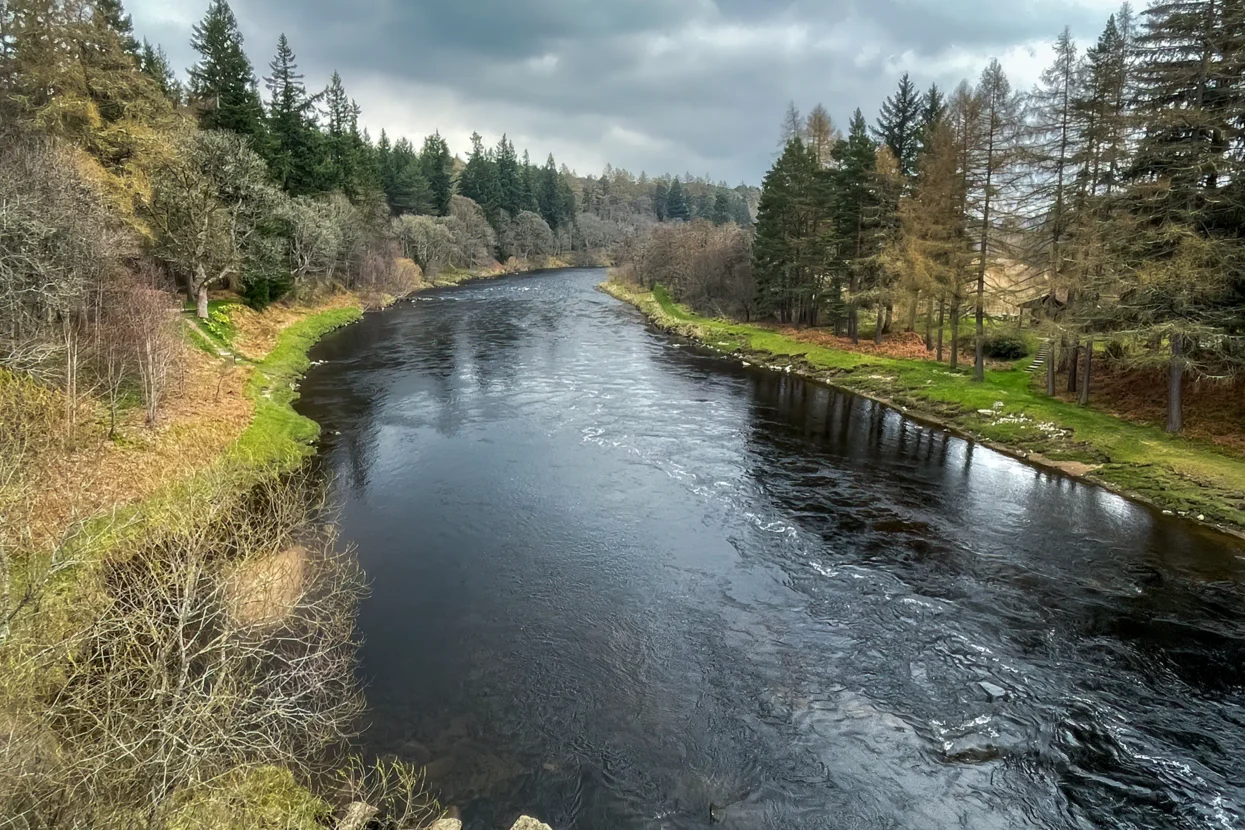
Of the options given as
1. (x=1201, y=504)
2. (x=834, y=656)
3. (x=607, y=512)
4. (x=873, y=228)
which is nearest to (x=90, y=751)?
(x=834, y=656)

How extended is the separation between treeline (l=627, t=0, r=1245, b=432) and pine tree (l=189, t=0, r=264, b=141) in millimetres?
44471

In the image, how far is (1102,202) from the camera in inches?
1094

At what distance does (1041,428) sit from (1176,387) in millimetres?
4816

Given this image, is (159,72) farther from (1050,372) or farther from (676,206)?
(676,206)

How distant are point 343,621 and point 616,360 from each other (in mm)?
32878

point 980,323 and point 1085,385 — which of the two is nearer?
point 1085,385

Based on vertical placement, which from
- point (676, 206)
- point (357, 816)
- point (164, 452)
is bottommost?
point (357, 816)

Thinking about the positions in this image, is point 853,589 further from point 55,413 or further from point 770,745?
point 55,413

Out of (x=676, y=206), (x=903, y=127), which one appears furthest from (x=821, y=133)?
(x=676, y=206)

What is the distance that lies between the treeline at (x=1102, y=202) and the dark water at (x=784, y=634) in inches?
310

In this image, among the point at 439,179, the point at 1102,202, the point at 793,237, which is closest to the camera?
the point at 1102,202

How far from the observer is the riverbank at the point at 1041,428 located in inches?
866

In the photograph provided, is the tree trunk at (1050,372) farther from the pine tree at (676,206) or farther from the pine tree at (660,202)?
the pine tree at (660,202)

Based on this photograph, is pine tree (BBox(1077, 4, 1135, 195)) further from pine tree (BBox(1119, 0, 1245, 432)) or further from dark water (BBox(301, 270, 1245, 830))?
dark water (BBox(301, 270, 1245, 830))
